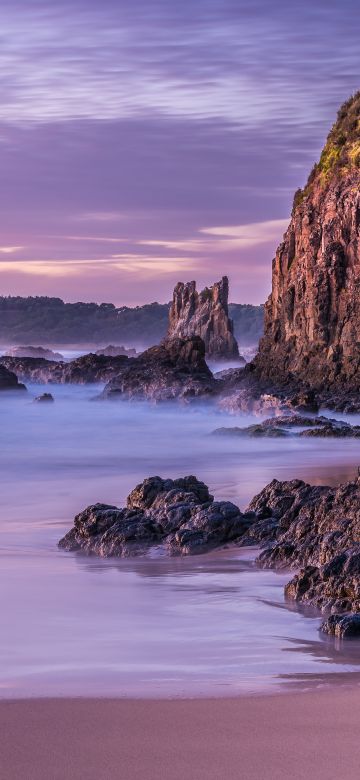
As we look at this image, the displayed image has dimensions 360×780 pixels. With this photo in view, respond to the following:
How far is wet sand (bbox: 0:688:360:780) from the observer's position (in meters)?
4.52

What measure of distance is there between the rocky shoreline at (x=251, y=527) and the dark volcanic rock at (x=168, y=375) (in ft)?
86.7

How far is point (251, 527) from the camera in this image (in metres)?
10.2

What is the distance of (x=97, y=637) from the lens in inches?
275

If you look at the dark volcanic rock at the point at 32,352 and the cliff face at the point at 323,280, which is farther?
the dark volcanic rock at the point at 32,352

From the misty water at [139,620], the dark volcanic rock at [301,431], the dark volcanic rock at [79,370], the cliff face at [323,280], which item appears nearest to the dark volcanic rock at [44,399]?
the dark volcanic rock at [79,370]

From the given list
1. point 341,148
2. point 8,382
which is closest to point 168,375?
point 8,382

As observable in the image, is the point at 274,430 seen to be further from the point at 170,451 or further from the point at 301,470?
the point at 301,470

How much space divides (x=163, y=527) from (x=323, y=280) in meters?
23.1

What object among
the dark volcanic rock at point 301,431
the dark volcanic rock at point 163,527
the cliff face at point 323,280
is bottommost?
the dark volcanic rock at point 163,527

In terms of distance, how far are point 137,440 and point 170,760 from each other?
2364cm

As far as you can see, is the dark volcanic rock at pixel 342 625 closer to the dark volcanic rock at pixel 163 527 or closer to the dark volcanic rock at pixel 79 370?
the dark volcanic rock at pixel 163 527

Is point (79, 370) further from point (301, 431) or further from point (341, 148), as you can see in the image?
point (301, 431)

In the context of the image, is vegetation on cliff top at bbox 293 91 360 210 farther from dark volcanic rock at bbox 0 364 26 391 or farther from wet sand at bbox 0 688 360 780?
wet sand at bbox 0 688 360 780

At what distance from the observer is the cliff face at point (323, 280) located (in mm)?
31906
